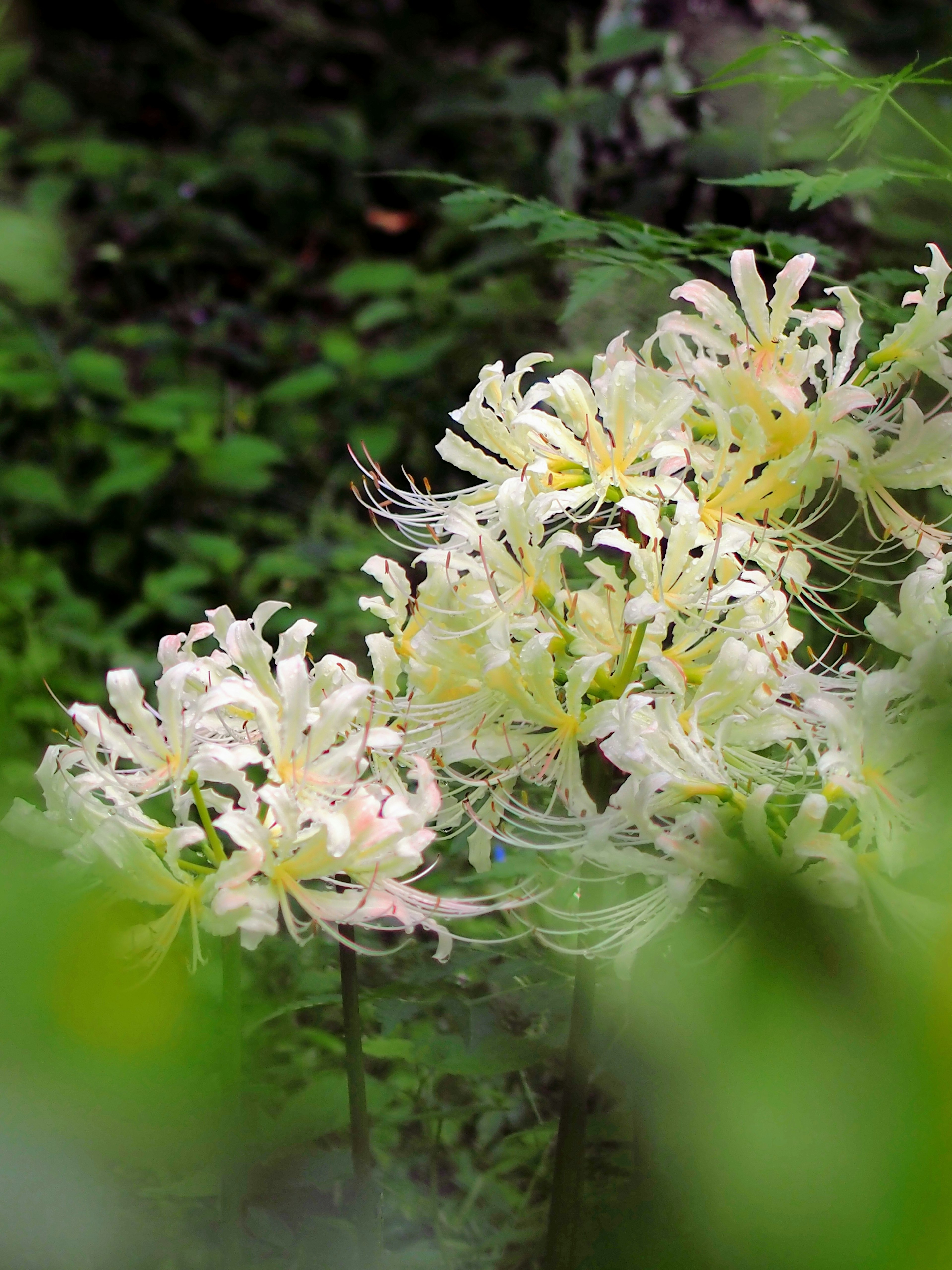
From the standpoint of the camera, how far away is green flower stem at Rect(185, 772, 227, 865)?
0.70 m

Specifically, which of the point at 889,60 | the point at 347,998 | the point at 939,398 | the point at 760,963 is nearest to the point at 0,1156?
the point at 760,963

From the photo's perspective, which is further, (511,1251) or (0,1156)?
(511,1251)

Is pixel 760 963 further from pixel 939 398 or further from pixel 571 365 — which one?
pixel 571 365

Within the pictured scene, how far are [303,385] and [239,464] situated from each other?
302 mm

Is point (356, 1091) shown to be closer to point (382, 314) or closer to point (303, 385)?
point (303, 385)

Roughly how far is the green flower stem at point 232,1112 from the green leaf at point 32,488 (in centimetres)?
223

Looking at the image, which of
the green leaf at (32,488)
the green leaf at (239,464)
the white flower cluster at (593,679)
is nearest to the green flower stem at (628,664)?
the white flower cluster at (593,679)

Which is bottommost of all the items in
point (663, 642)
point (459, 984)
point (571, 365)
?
point (571, 365)

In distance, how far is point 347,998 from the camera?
2.59 ft

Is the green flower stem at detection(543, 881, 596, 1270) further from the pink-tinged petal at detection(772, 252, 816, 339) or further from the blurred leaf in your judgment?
the blurred leaf

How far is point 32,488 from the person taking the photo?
2748 mm

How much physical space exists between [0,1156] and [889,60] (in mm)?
3319

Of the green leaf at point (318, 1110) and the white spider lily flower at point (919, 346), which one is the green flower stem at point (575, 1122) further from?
the white spider lily flower at point (919, 346)

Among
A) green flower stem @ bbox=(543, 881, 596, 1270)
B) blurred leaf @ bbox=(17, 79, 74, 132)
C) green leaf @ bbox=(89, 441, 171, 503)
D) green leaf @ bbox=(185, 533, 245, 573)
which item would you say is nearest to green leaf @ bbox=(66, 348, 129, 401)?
green leaf @ bbox=(89, 441, 171, 503)
